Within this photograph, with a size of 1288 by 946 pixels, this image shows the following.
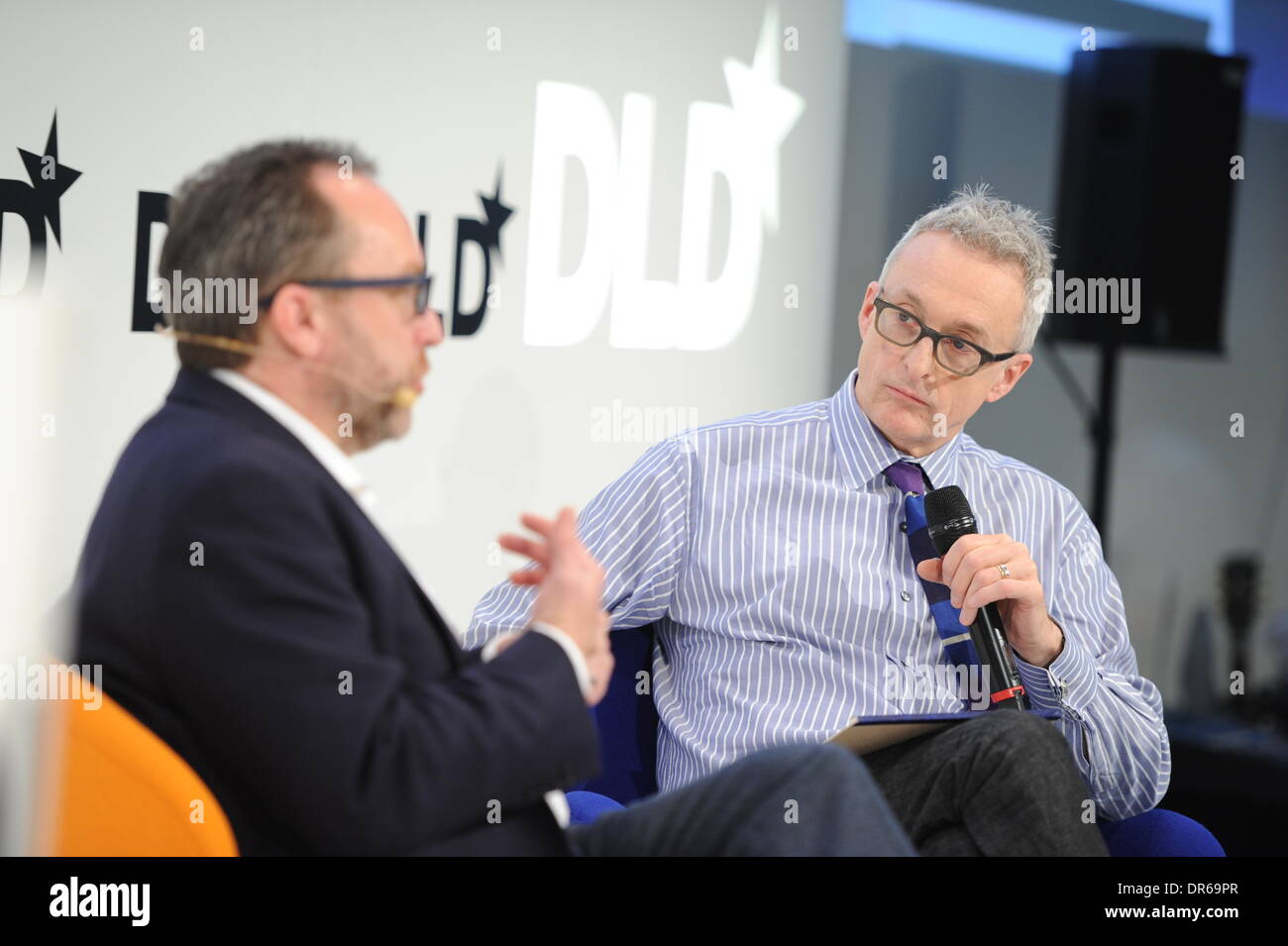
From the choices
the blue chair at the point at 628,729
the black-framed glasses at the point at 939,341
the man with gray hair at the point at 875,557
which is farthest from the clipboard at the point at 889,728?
the black-framed glasses at the point at 939,341

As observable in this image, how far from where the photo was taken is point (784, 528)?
2236mm

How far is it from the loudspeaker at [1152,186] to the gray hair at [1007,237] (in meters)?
2.01

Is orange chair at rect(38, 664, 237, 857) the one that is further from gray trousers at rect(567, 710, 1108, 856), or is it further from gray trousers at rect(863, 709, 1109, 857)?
gray trousers at rect(863, 709, 1109, 857)

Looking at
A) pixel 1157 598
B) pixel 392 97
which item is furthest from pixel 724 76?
pixel 1157 598

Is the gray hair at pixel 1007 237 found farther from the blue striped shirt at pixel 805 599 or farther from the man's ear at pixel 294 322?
the man's ear at pixel 294 322

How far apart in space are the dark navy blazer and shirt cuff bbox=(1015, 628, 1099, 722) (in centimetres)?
95

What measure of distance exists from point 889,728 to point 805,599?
16.7 inches

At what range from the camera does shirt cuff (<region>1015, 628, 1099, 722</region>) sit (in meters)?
2.00

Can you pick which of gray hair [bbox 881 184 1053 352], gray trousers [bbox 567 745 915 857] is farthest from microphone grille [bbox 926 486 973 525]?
gray trousers [bbox 567 745 915 857]

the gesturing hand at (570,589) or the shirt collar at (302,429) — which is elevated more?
the shirt collar at (302,429)

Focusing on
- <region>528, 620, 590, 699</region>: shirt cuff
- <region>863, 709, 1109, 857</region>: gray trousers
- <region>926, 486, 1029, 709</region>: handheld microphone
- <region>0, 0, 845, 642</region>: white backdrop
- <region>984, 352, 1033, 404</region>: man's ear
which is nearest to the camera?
<region>528, 620, 590, 699</region>: shirt cuff

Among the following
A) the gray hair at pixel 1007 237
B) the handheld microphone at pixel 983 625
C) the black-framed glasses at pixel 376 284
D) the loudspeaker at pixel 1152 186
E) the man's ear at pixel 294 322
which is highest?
the loudspeaker at pixel 1152 186

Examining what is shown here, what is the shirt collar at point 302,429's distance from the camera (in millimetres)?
1361

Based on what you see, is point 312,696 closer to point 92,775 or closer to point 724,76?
point 92,775
